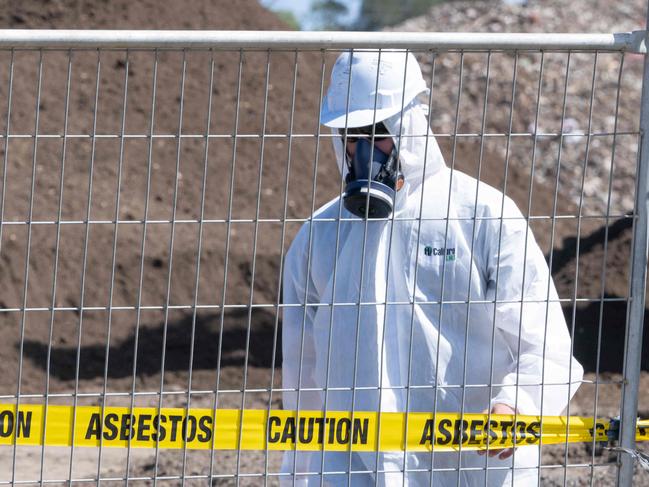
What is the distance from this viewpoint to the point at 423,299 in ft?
11.7

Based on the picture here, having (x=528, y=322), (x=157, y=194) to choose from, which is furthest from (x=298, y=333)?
(x=157, y=194)

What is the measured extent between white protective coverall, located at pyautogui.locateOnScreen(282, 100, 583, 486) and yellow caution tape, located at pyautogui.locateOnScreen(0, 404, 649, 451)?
8cm

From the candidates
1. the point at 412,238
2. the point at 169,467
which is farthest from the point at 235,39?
the point at 169,467

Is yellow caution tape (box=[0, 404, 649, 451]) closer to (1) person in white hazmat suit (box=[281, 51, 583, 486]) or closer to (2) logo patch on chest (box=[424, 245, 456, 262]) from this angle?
(1) person in white hazmat suit (box=[281, 51, 583, 486])

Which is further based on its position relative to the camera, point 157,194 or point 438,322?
point 157,194

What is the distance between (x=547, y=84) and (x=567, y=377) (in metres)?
14.6

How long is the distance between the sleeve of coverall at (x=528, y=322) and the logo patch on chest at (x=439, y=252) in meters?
0.12

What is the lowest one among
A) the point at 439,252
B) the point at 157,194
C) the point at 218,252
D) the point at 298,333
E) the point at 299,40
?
the point at 298,333

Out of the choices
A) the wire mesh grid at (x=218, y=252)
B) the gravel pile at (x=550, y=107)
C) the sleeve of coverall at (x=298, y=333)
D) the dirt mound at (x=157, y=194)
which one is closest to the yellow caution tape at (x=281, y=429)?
the wire mesh grid at (x=218, y=252)

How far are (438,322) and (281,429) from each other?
0.60m

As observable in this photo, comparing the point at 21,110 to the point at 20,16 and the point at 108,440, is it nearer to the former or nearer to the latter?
the point at 20,16

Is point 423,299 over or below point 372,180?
below

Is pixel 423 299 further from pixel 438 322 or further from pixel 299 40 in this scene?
pixel 299 40

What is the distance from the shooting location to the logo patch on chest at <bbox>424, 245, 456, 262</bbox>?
3518 mm
